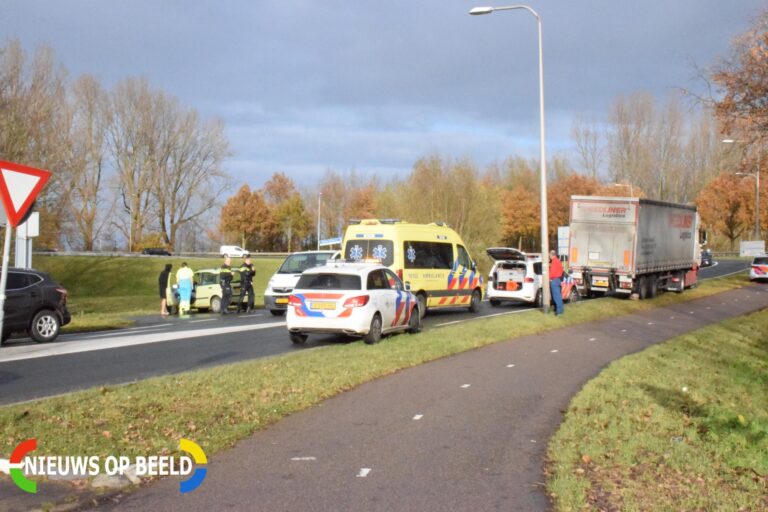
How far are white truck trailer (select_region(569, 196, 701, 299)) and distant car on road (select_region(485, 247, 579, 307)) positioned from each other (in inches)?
117

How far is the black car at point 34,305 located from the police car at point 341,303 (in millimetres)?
5147

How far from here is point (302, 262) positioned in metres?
22.9

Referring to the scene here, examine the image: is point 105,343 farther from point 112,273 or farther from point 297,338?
point 112,273

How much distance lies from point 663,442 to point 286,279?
634 inches

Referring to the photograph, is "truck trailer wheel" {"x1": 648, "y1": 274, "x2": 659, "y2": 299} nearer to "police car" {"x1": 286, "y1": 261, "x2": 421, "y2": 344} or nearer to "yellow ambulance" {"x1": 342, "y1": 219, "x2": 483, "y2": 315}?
"yellow ambulance" {"x1": 342, "y1": 219, "x2": 483, "y2": 315}

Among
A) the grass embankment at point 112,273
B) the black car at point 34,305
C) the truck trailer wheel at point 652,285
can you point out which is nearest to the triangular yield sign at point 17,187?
the black car at point 34,305

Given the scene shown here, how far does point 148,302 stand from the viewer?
3145 centimetres

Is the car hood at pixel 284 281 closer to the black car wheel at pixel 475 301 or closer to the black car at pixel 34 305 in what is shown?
the black car wheel at pixel 475 301

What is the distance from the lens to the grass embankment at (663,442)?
529 cm

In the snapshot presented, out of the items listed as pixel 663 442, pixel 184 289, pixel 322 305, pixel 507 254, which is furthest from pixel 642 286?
pixel 663 442

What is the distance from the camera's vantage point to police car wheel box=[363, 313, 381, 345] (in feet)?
46.3

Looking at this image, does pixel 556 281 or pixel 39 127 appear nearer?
pixel 556 281

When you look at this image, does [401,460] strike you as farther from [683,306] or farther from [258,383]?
[683,306]

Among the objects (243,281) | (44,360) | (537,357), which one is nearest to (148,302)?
(243,281)
